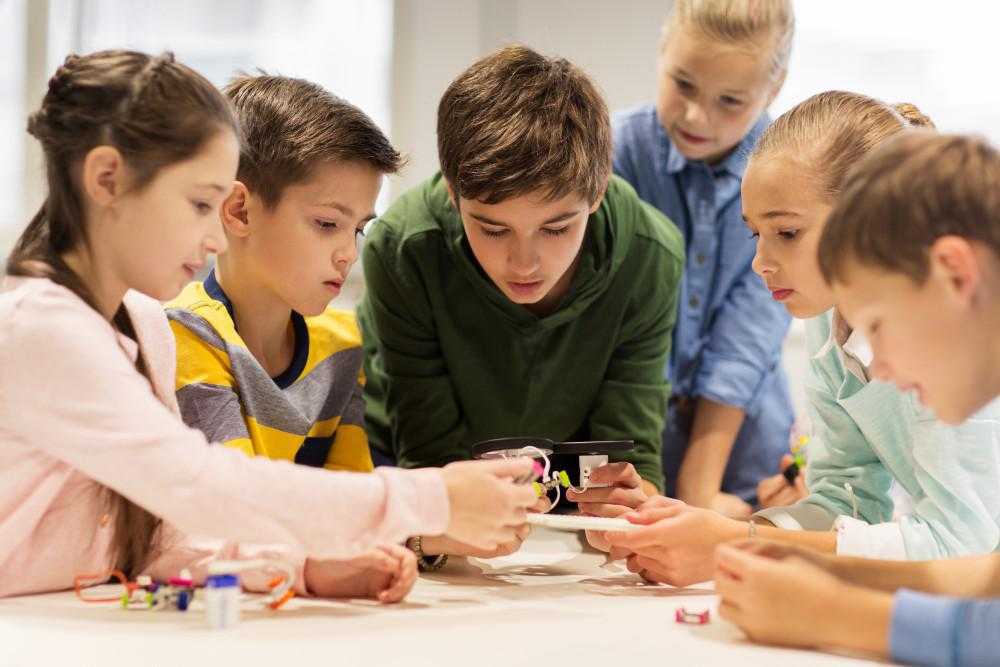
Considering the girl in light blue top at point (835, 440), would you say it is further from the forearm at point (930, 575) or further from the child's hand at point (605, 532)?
the forearm at point (930, 575)

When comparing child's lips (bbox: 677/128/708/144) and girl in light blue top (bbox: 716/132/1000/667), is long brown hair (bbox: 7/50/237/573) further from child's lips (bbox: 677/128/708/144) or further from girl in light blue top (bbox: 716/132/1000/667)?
child's lips (bbox: 677/128/708/144)

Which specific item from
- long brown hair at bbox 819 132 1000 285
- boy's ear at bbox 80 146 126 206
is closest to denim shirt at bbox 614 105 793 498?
long brown hair at bbox 819 132 1000 285

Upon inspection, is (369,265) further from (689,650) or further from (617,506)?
(689,650)

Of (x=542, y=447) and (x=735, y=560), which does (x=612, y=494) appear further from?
(x=735, y=560)

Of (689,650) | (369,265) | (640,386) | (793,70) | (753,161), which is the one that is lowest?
(689,650)

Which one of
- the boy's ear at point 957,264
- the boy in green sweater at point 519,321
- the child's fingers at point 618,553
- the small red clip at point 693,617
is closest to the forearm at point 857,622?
the small red clip at point 693,617

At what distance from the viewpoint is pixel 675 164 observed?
1880 millimetres

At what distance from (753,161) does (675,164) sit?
1.99 ft

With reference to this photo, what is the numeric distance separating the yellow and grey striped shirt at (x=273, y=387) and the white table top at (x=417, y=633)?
263mm

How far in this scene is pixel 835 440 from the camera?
1.37 metres

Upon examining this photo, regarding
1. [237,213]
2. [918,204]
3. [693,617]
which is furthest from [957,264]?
[237,213]

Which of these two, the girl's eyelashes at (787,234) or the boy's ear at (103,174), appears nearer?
the boy's ear at (103,174)

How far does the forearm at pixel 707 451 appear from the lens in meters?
1.84

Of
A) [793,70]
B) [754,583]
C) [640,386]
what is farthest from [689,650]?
[793,70]
